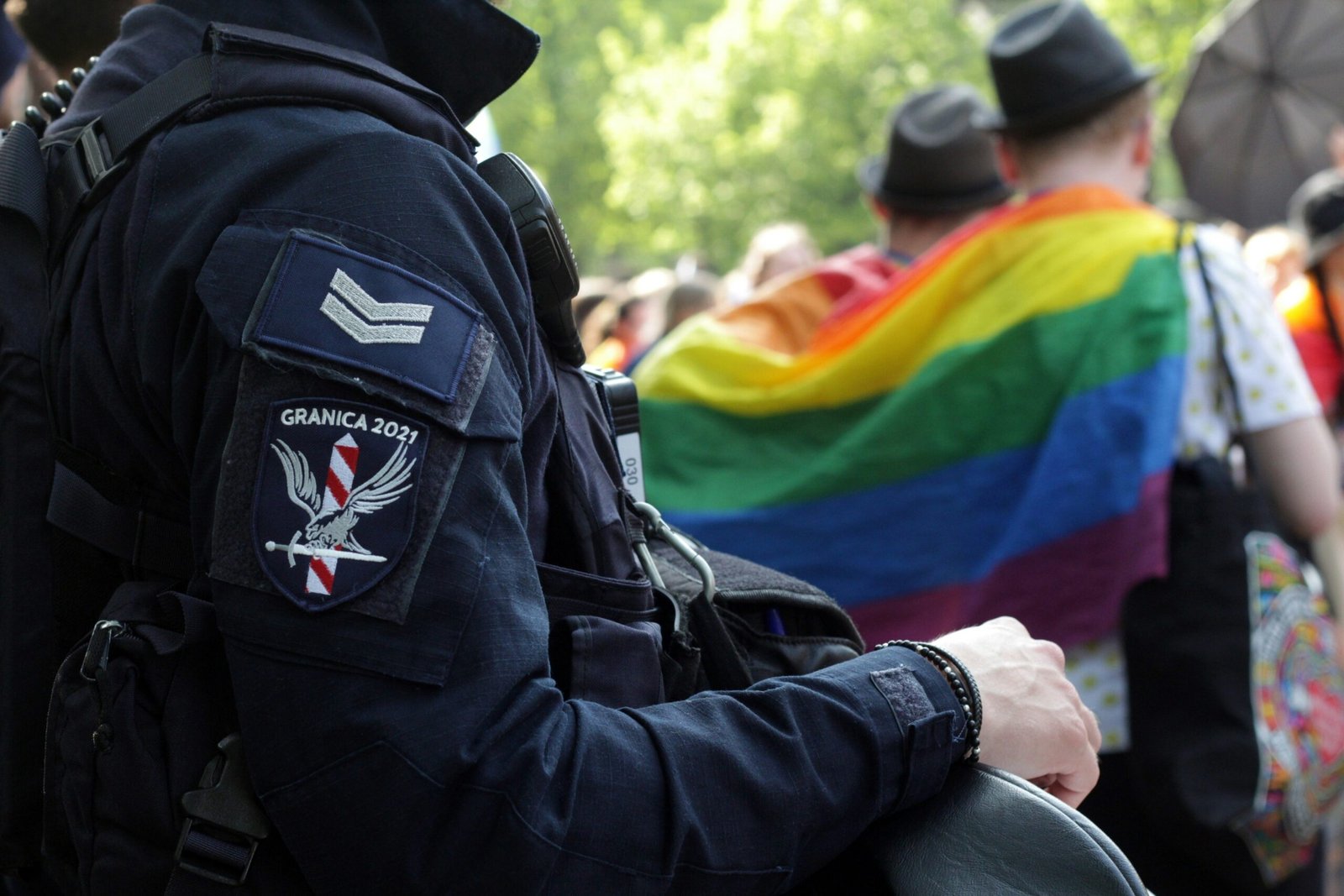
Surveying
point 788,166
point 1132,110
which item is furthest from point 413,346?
point 788,166

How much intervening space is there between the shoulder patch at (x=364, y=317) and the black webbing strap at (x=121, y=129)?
248 millimetres

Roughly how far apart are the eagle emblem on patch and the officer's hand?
62 centimetres

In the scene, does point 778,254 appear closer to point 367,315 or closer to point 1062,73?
point 1062,73

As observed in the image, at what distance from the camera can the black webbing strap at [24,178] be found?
4.50ft

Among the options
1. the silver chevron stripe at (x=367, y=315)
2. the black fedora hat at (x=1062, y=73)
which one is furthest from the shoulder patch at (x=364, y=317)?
the black fedora hat at (x=1062, y=73)

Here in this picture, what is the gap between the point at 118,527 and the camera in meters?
1.30

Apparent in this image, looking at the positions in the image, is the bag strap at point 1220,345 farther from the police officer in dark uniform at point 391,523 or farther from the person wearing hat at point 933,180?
the police officer in dark uniform at point 391,523

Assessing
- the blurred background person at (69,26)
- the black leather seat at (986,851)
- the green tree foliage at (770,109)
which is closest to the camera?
the black leather seat at (986,851)

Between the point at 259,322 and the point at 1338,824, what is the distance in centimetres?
607

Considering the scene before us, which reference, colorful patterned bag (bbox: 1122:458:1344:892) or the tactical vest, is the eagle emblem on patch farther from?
colorful patterned bag (bbox: 1122:458:1344:892)

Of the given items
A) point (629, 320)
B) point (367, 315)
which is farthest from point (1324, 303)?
point (367, 315)

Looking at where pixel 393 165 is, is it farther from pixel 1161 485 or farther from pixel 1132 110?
pixel 1132 110

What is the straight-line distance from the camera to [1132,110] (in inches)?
133

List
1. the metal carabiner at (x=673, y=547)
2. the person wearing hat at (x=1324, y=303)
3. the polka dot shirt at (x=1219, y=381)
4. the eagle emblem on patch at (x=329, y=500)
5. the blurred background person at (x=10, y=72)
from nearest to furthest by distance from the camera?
the eagle emblem on patch at (x=329, y=500) < the metal carabiner at (x=673, y=547) < the blurred background person at (x=10, y=72) < the polka dot shirt at (x=1219, y=381) < the person wearing hat at (x=1324, y=303)
